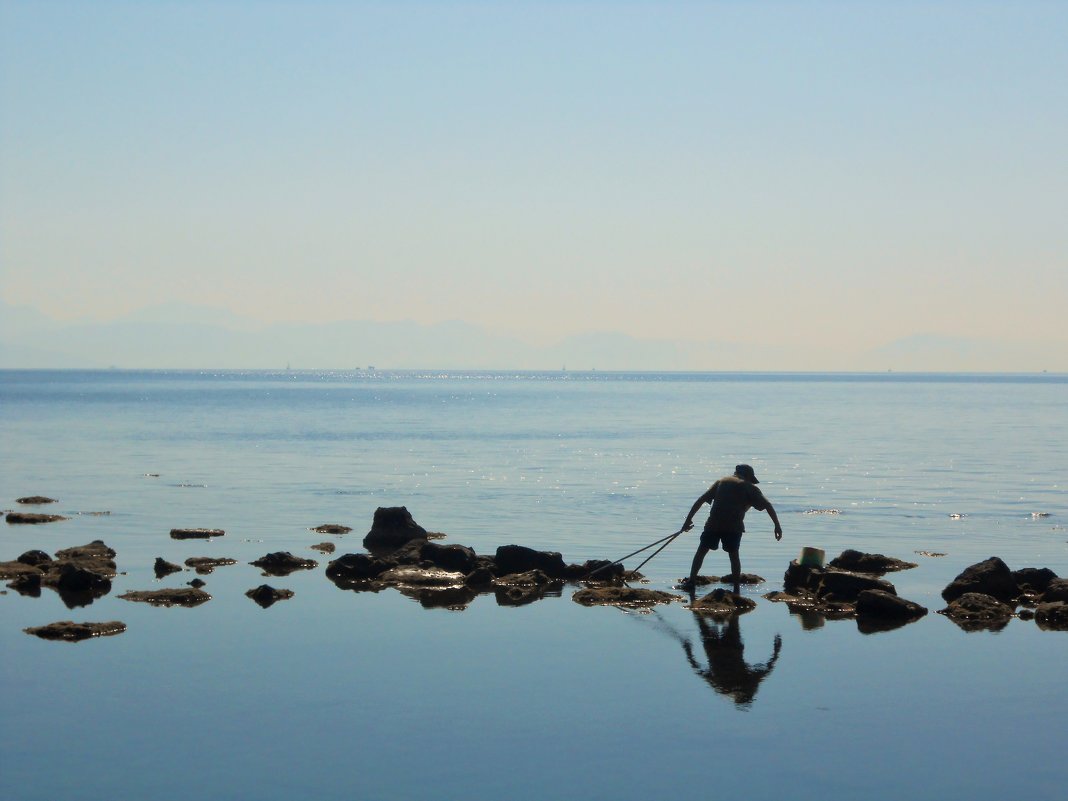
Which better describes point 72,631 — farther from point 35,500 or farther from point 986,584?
point 35,500

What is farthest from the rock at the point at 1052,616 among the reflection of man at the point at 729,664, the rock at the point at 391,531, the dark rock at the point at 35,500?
the dark rock at the point at 35,500

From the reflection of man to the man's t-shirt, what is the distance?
3055 millimetres

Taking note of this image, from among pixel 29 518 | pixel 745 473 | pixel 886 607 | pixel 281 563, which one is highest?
pixel 745 473

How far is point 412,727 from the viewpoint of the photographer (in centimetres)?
1356

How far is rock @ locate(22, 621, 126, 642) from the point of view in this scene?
18.0 meters

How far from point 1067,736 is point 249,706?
9.49 meters

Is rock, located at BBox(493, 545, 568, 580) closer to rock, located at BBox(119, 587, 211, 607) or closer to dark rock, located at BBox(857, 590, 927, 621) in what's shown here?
rock, located at BBox(119, 587, 211, 607)

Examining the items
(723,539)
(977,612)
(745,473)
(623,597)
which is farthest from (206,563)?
(977,612)

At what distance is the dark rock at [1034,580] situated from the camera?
22266mm

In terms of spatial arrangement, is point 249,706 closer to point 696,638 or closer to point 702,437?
point 696,638

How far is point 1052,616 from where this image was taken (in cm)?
1988

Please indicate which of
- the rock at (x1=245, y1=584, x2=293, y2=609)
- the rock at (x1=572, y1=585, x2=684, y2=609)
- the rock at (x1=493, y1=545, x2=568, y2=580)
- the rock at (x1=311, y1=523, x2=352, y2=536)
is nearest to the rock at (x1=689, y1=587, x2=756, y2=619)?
the rock at (x1=572, y1=585, x2=684, y2=609)

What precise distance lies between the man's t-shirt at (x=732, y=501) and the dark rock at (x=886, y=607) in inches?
103

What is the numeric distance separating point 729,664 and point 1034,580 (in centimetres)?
883
